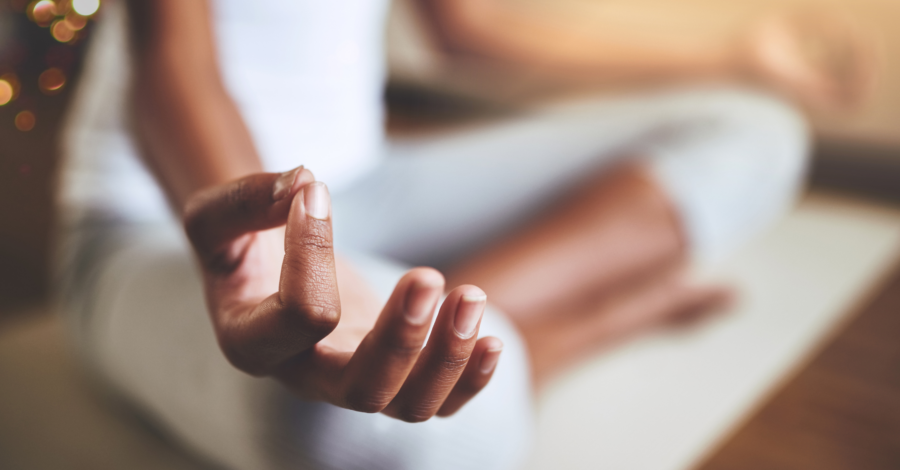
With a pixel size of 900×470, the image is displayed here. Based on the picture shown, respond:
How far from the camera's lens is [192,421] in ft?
0.88

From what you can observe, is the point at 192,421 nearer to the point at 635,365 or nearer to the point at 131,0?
the point at 131,0

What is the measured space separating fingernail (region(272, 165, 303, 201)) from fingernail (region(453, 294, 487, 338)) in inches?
1.6

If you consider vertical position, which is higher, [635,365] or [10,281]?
[10,281]

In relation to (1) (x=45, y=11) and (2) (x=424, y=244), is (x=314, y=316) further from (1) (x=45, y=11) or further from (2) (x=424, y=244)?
(2) (x=424, y=244)

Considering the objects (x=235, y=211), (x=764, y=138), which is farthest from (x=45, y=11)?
(x=764, y=138)

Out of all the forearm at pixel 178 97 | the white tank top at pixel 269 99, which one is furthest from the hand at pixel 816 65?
the forearm at pixel 178 97

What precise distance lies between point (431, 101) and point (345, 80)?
2.29ft

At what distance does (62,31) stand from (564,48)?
1.83 feet

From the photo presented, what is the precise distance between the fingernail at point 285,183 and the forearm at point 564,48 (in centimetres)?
60

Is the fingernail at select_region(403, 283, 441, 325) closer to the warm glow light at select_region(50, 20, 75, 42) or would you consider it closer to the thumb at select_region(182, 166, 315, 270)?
the thumb at select_region(182, 166, 315, 270)

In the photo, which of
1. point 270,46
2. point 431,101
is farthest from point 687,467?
point 431,101

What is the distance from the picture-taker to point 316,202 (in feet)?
0.38

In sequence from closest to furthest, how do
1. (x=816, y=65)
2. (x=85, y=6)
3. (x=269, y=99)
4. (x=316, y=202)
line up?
1. (x=316, y=202)
2. (x=85, y=6)
3. (x=269, y=99)
4. (x=816, y=65)

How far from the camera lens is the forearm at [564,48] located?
67cm
